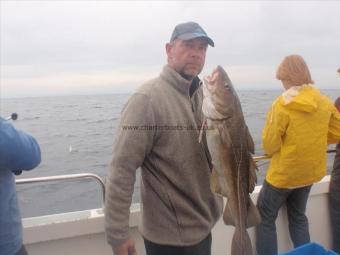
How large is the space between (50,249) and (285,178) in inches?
86.6

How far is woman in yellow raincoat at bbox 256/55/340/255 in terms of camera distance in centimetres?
336

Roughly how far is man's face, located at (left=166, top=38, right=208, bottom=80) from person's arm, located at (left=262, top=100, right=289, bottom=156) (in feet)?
4.25

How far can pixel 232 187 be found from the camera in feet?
7.54

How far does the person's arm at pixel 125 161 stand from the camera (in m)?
2.15

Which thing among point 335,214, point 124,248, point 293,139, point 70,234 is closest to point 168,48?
point 124,248

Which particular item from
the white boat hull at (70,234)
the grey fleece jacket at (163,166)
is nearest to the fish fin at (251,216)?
the grey fleece jacket at (163,166)

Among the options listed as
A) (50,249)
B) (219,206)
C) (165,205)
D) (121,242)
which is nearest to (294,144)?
(219,206)

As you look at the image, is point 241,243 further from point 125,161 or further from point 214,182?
point 125,161

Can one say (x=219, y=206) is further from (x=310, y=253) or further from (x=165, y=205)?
(x=310, y=253)

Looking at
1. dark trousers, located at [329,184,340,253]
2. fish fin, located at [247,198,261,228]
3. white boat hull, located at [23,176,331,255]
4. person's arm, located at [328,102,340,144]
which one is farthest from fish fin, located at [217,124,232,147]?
dark trousers, located at [329,184,340,253]

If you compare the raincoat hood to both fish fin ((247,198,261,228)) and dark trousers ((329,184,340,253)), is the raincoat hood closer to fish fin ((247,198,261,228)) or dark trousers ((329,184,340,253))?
dark trousers ((329,184,340,253))

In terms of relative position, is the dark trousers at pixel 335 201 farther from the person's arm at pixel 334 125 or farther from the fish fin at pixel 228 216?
the fish fin at pixel 228 216

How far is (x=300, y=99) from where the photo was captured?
3.32m

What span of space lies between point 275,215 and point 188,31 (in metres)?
2.20
